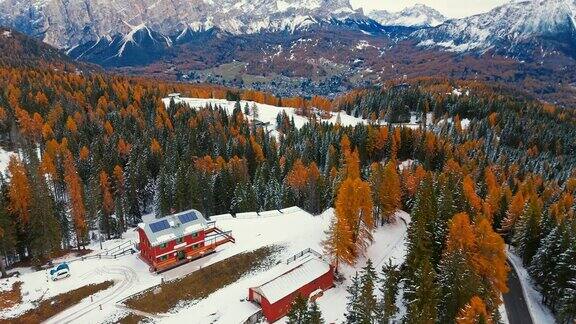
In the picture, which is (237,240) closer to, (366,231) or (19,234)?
(366,231)

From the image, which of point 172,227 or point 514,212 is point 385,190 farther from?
point 172,227

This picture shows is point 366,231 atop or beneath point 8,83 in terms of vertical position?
beneath

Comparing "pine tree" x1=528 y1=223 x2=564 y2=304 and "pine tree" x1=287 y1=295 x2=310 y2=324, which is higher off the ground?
"pine tree" x1=287 y1=295 x2=310 y2=324

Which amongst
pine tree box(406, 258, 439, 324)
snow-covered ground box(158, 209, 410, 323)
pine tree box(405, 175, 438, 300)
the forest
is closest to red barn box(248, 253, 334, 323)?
snow-covered ground box(158, 209, 410, 323)

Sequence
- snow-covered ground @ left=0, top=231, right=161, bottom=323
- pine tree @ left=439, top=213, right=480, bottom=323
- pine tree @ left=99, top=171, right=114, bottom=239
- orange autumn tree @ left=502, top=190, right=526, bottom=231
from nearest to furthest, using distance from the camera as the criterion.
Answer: pine tree @ left=439, top=213, right=480, bottom=323
snow-covered ground @ left=0, top=231, right=161, bottom=323
orange autumn tree @ left=502, top=190, right=526, bottom=231
pine tree @ left=99, top=171, right=114, bottom=239

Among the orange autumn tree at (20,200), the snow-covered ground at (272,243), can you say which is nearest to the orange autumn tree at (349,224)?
the snow-covered ground at (272,243)

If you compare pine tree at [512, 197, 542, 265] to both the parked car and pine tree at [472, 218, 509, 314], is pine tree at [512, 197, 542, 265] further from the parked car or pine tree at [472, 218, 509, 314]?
the parked car

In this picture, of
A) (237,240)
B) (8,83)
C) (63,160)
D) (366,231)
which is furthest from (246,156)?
(8,83)
